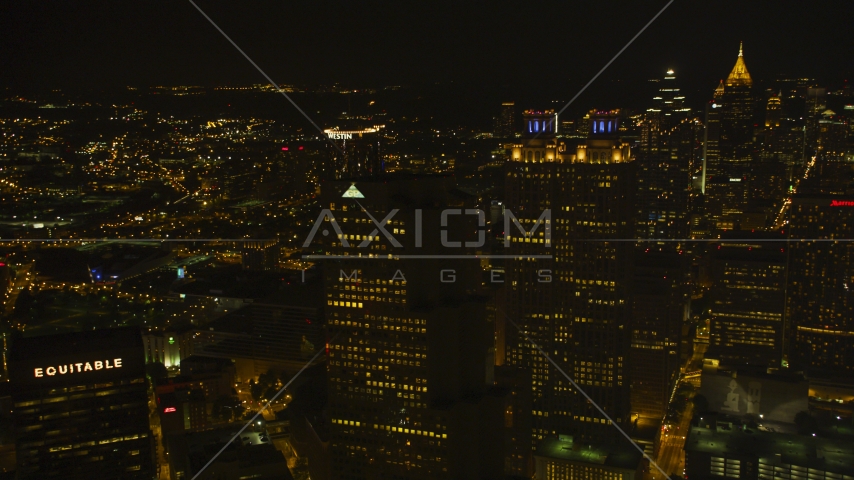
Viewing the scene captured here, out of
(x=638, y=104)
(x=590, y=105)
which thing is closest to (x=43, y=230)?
(x=590, y=105)

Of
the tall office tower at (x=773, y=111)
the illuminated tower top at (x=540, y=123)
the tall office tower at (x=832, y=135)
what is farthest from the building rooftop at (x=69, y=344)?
the tall office tower at (x=832, y=135)

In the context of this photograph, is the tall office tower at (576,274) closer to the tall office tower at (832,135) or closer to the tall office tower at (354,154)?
the tall office tower at (354,154)

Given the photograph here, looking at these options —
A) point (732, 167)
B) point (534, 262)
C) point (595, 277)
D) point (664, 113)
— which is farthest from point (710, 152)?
point (534, 262)

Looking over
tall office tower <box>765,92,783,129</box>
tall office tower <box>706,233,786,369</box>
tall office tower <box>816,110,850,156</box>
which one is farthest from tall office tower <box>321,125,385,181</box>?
tall office tower <box>816,110,850,156</box>

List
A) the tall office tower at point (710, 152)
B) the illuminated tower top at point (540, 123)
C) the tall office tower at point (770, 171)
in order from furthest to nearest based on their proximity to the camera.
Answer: the tall office tower at point (710, 152), the tall office tower at point (770, 171), the illuminated tower top at point (540, 123)

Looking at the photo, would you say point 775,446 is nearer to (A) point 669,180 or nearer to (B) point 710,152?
(A) point 669,180

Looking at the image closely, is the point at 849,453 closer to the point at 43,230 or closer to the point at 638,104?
the point at 638,104
